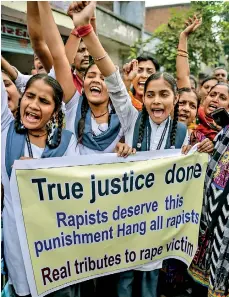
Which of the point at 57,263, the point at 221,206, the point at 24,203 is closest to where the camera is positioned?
the point at 24,203

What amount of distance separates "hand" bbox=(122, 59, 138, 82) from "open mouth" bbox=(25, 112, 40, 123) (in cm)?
101

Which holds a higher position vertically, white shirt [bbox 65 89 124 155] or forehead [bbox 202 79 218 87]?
forehead [bbox 202 79 218 87]

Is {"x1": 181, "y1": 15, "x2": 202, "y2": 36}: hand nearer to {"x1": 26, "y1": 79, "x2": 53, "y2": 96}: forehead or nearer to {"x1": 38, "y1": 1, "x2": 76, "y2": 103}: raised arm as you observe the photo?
{"x1": 38, "y1": 1, "x2": 76, "y2": 103}: raised arm

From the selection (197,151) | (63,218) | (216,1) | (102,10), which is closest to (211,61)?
(216,1)

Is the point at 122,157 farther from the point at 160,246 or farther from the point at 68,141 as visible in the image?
the point at 160,246

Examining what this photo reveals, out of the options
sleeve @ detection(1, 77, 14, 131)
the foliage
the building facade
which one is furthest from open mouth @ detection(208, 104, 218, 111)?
the foliage

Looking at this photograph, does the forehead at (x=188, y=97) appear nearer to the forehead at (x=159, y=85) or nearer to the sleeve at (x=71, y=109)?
the forehead at (x=159, y=85)

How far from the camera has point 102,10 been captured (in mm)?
10820

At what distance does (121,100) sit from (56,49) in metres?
0.54

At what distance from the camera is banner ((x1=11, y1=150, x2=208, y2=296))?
6.50 ft

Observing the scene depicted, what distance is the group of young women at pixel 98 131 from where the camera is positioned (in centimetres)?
199

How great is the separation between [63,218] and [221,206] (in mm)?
1024

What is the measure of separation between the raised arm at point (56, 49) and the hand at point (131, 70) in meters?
0.57

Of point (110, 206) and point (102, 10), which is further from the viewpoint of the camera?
point (102, 10)
